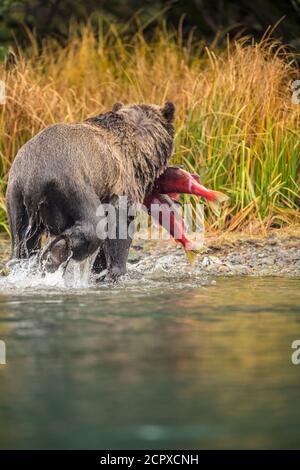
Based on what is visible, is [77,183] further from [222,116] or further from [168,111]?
[222,116]

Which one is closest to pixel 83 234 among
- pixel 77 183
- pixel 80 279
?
pixel 77 183

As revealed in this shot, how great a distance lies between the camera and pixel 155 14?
1596cm

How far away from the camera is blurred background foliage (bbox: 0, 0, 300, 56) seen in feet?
51.8

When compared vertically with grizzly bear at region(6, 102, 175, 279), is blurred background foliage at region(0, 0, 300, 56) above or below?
above

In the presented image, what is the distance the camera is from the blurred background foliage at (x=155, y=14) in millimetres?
15797

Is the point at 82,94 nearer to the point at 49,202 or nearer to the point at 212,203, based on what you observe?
the point at 212,203

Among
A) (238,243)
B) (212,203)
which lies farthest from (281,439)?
(238,243)

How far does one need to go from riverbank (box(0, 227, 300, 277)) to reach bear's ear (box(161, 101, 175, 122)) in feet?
3.83

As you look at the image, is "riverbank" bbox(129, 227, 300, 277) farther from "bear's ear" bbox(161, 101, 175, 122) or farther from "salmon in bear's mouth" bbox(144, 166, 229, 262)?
"bear's ear" bbox(161, 101, 175, 122)

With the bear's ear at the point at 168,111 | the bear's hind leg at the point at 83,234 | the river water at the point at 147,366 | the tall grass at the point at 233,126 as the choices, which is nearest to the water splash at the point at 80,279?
the river water at the point at 147,366

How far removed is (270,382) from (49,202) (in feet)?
9.81

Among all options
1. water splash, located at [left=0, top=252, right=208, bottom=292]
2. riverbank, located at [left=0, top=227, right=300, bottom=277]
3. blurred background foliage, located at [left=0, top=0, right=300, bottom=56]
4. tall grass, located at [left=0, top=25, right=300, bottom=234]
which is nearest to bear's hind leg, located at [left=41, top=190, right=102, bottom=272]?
water splash, located at [left=0, top=252, right=208, bottom=292]

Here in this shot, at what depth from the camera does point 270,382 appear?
5184 mm

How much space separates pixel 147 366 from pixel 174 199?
4.09 m
